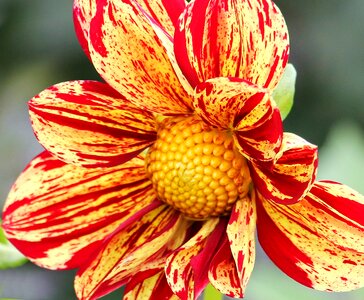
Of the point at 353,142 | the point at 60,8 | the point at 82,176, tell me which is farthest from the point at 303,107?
the point at 82,176

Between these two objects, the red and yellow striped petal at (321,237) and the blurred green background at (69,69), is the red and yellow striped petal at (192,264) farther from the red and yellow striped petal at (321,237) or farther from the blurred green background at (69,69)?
the blurred green background at (69,69)

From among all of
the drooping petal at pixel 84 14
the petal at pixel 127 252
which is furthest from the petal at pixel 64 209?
the drooping petal at pixel 84 14

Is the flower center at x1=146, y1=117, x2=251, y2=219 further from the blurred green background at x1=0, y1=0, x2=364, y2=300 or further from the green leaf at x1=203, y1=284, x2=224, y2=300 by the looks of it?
the blurred green background at x1=0, y1=0, x2=364, y2=300

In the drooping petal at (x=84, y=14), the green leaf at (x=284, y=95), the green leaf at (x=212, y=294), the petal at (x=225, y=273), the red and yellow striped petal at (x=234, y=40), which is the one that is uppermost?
the drooping petal at (x=84, y=14)

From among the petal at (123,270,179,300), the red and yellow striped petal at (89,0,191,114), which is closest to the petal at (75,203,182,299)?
the petal at (123,270,179,300)

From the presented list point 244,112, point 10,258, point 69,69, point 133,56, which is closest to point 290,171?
point 244,112

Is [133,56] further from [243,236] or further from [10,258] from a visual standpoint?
[10,258]
